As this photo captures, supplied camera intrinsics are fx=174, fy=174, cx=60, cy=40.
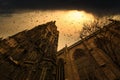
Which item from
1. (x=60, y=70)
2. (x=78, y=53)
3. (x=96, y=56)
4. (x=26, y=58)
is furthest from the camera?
(x=78, y=53)

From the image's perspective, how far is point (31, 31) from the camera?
2009 centimetres

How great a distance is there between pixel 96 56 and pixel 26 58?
24.4 ft

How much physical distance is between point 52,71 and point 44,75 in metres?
1.29

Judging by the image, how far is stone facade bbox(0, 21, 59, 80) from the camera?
501 inches

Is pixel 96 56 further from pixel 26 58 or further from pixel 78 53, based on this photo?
pixel 26 58

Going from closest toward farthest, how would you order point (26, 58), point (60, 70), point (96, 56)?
point (26, 58)
point (96, 56)
point (60, 70)

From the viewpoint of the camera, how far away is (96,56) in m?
18.0

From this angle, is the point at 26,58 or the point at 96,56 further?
the point at 96,56

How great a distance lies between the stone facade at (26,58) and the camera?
1272 cm

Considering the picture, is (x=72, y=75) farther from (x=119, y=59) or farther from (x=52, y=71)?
(x=119, y=59)

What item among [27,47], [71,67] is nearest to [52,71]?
[27,47]

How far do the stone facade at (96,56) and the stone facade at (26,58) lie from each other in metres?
3.09

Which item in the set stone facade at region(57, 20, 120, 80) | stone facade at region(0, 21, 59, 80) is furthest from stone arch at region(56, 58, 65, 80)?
stone facade at region(0, 21, 59, 80)

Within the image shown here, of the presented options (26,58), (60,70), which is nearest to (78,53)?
(60,70)
